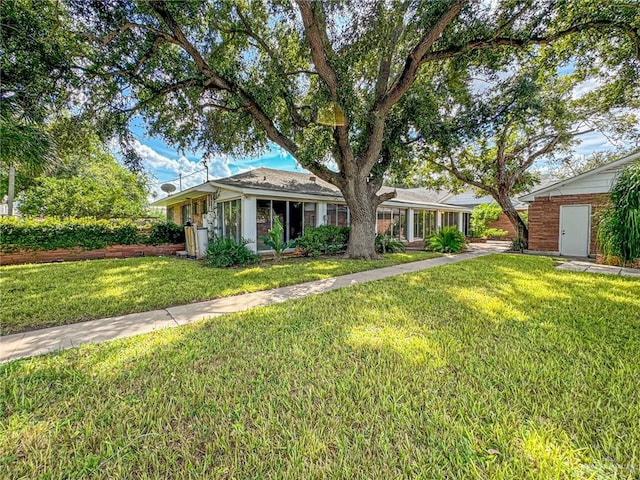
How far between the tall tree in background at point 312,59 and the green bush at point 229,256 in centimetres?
362

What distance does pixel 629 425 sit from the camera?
6.35 feet

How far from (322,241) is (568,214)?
11.0 m

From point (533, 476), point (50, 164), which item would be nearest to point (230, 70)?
point (50, 164)

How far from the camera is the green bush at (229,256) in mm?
8820

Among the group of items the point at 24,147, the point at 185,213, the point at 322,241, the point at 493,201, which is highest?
the point at 493,201

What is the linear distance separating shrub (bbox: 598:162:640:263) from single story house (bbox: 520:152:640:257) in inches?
389

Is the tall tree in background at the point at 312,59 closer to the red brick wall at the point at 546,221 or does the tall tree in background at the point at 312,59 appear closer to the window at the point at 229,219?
the window at the point at 229,219

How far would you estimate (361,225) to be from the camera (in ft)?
33.8

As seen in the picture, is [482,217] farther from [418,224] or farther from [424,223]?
[418,224]

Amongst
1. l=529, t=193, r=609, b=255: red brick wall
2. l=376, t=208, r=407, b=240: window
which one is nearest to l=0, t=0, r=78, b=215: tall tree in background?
l=376, t=208, r=407, b=240: window

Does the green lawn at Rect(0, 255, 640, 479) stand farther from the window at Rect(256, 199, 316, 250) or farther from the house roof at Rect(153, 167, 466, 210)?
the window at Rect(256, 199, 316, 250)

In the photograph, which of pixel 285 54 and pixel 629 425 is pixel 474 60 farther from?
pixel 629 425

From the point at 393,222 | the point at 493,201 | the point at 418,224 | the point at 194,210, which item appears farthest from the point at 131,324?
Answer: the point at 493,201

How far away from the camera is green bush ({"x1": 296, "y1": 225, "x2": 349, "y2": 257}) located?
1102 centimetres
